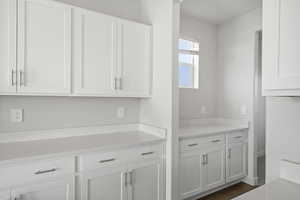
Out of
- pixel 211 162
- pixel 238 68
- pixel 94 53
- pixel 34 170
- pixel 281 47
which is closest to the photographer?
pixel 281 47

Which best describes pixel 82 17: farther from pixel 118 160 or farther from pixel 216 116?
pixel 216 116

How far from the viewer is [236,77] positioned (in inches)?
129

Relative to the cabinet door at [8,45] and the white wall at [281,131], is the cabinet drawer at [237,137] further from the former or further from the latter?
the cabinet door at [8,45]

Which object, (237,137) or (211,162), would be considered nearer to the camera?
(211,162)

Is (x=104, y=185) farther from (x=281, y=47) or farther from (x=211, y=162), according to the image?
(x=281, y=47)

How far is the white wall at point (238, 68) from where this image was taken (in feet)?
9.94

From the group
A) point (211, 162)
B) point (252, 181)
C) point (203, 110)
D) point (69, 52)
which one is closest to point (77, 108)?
point (69, 52)

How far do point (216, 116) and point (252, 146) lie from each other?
2.51 ft

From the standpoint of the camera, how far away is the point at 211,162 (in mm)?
2555

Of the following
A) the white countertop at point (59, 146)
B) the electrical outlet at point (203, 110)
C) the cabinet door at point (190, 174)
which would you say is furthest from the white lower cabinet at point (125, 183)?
the electrical outlet at point (203, 110)

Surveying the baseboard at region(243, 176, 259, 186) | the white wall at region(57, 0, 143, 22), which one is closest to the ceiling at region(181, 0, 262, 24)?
the white wall at region(57, 0, 143, 22)

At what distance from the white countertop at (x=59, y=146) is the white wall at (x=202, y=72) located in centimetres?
123

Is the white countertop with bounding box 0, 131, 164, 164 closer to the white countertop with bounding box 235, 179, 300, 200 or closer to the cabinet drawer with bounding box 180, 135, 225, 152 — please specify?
the cabinet drawer with bounding box 180, 135, 225, 152

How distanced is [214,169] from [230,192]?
535mm
